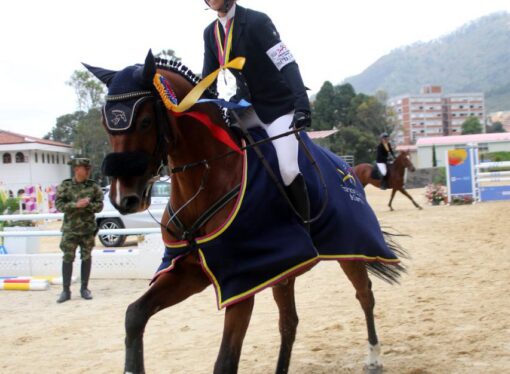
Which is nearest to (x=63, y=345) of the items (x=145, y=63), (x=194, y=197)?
(x=194, y=197)

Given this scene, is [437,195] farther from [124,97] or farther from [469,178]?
[124,97]

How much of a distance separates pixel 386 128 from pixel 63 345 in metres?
58.6

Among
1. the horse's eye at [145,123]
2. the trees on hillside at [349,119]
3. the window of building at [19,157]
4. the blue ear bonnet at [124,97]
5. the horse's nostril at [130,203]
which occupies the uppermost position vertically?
the trees on hillside at [349,119]

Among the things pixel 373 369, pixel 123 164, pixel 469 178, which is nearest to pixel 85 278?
pixel 373 369

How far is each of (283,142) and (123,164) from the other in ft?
3.53

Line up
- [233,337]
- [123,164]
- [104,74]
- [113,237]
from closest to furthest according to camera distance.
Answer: [123,164], [233,337], [104,74], [113,237]

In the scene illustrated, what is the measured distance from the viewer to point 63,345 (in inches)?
213

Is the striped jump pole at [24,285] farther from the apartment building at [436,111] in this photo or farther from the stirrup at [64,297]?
the apartment building at [436,111]

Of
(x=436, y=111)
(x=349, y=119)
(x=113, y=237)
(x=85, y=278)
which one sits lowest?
(x=113, y=237)

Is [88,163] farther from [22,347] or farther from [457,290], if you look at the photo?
[457,290]

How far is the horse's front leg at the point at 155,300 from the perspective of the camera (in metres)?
3.20

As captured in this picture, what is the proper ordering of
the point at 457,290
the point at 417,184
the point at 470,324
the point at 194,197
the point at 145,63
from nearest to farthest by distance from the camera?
1. the point at 145,63
2. the point at 194,197
3. the point at 470,324
4. the point at 457,290
5. the point at 417,184

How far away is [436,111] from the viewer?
15212 cm

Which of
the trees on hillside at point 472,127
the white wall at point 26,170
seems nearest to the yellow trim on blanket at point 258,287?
the white wall at point 26,170
